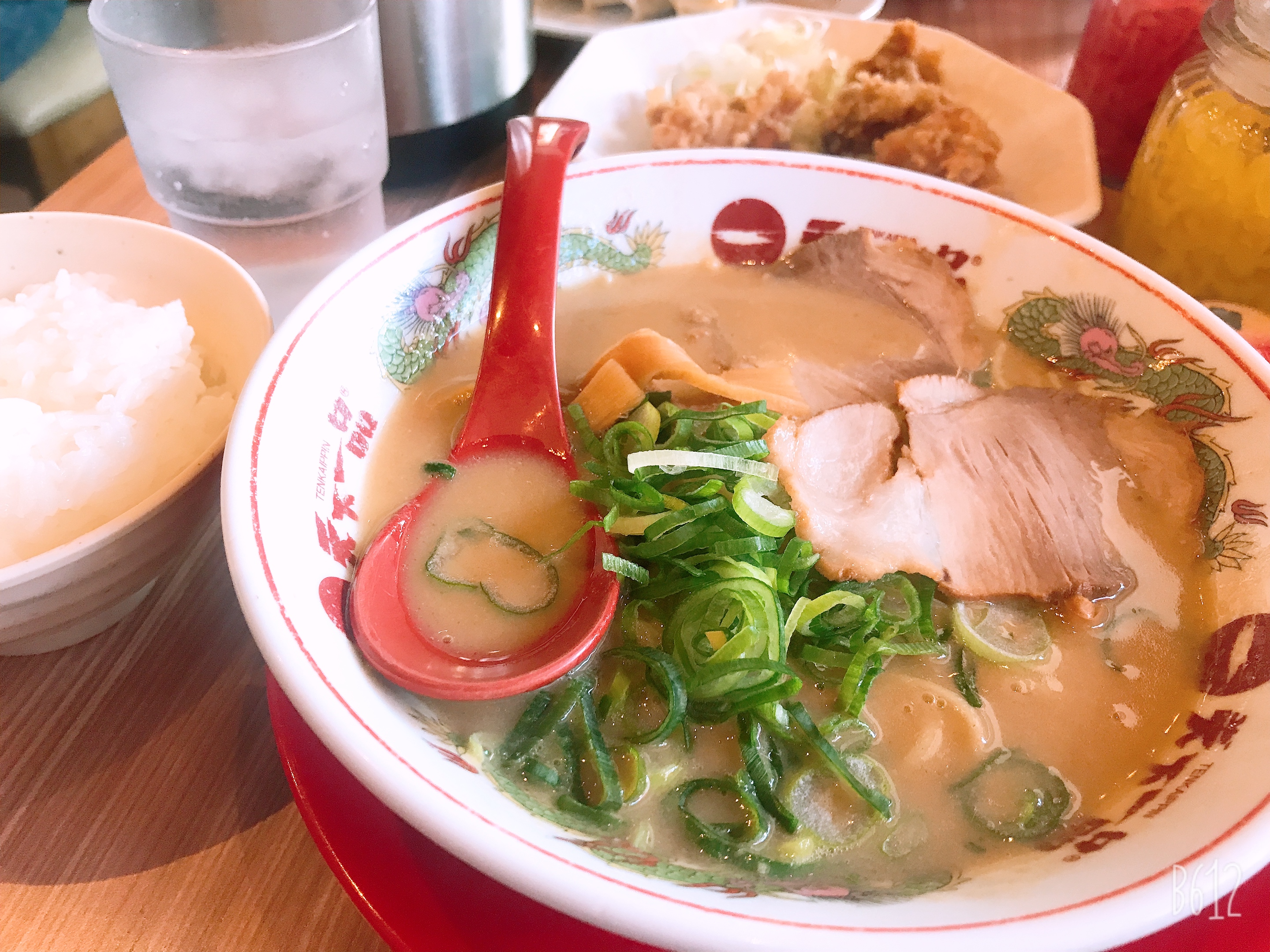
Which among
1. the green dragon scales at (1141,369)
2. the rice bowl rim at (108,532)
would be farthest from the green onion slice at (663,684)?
the green dragon scales at (1141,369)

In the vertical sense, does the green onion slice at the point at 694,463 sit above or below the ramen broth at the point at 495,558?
above

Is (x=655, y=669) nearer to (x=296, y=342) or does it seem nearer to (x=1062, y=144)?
(x=296, y=342)

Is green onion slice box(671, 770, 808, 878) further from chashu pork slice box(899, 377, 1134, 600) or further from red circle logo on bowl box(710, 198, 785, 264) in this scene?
red circle logo on bowl box(710, 198, 785, 264)

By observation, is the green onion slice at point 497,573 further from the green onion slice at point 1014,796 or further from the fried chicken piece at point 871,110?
the fried chicken piece at point 871,110

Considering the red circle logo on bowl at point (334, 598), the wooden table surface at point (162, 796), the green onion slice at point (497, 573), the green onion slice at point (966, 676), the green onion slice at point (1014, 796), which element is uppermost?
the red circle logo on bowl at point (334, 598)

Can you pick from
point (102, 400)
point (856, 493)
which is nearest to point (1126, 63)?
point (856, 493)

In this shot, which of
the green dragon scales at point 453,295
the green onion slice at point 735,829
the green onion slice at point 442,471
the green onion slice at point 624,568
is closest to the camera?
the green onion slice at point 735,829

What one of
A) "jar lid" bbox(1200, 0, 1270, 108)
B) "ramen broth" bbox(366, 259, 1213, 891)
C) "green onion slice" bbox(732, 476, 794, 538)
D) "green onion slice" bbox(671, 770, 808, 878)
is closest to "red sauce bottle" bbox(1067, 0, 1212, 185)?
"jar lid" bbox(1200, 0, 1270, 108)

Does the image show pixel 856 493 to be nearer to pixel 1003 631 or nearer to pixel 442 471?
pixel 1003 631

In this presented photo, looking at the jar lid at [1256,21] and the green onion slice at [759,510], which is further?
the jar lid at [1256,21]
